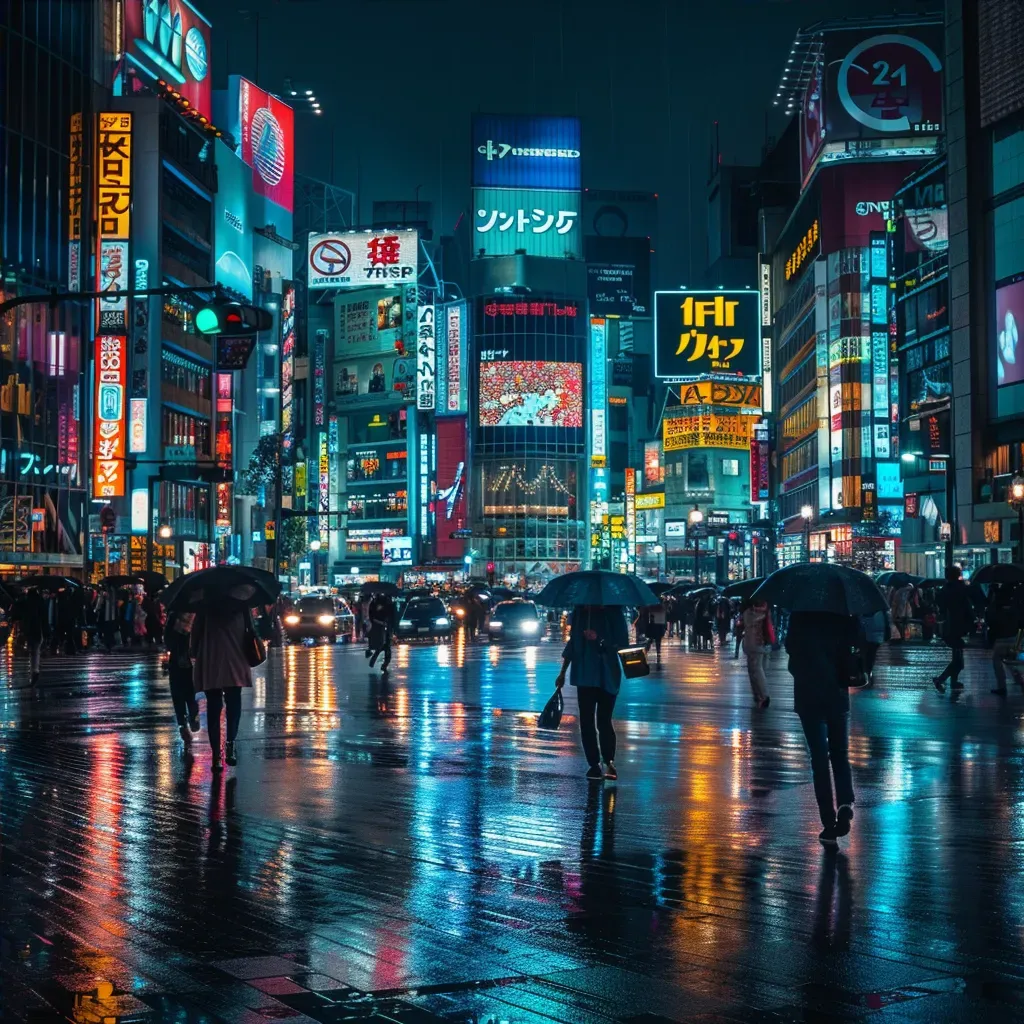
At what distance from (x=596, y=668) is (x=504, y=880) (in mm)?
4783

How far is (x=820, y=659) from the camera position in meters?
10.4

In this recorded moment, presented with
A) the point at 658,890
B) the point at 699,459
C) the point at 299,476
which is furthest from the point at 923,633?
the point at 699,459

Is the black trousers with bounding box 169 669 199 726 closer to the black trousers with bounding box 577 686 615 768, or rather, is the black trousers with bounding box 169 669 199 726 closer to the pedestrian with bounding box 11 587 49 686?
the black trousers with bounding box 577 686 615 768

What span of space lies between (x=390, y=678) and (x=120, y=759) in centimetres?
1530

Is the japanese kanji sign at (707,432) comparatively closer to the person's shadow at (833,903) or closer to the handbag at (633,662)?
the handbag at (633,662)

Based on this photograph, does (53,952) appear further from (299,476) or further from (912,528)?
(299,476)

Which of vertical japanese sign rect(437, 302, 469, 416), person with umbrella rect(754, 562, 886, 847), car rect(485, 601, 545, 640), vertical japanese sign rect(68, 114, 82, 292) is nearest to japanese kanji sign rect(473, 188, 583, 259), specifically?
vertical japanese sign rect(437, 302, 469, 416)

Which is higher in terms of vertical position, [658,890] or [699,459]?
[699,459]

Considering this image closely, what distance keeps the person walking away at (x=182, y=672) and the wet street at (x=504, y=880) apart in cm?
34

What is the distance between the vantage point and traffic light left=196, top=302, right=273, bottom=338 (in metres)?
17.6

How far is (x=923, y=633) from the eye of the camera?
5150 cm

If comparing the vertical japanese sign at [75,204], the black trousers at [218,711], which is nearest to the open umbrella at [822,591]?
the black trousers at [218,711]

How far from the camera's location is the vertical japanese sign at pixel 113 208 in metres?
65.6

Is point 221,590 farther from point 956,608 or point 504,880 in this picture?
point 956,608
